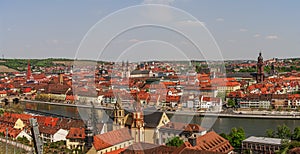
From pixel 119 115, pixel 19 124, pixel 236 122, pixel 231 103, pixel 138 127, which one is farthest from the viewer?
pixel 231 103

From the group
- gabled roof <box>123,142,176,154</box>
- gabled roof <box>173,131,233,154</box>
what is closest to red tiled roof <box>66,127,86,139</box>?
gabled roof <box>123,142,176,154</box>

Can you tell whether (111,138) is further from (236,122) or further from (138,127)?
(236,122)

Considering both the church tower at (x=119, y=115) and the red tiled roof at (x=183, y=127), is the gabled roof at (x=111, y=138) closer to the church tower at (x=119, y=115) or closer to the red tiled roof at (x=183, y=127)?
the church tower at (x=119, y=115)


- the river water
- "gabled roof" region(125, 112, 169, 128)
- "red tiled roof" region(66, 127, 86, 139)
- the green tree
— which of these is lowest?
the river water

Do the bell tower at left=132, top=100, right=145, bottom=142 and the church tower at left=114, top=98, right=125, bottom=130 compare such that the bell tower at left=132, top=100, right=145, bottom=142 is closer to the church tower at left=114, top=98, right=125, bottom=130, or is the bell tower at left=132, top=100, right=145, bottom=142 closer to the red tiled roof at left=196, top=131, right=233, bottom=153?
the church tower at left=114, top=98, right=125, bottom=130

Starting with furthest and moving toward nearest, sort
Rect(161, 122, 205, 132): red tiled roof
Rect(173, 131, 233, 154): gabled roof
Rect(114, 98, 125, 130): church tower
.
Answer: Rect(161, 122, 205, 132): red tiled roof, Rect(114, 98, 125, 130): church tower, Rect(173, 131, 233, 154): gabled roof

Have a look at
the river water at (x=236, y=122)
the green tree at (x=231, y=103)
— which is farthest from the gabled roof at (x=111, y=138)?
the green tree at (x=231, y=103)

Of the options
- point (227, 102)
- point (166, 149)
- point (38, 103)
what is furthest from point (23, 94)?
point (166, 149)

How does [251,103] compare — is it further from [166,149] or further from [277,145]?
[166,149]

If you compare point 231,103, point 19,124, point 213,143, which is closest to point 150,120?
point 213,143
